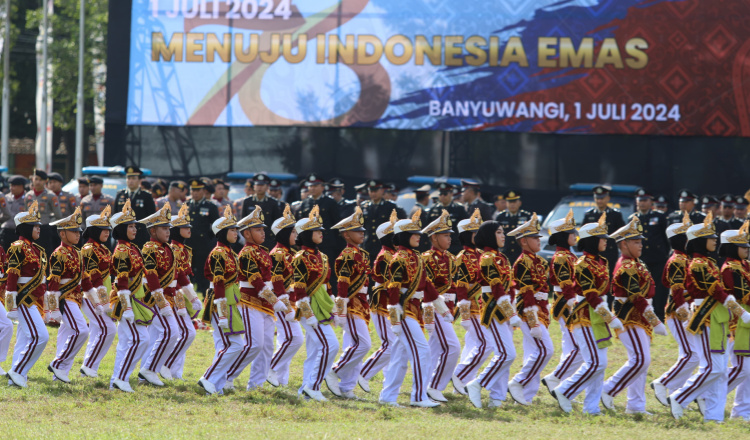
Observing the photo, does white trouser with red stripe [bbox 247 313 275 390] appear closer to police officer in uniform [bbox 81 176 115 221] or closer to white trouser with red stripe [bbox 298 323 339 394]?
white trouser with red stripe [bbox 298 323 339 394]

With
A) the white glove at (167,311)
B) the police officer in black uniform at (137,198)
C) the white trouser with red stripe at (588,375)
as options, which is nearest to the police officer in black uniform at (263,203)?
the police officer in black uniform at (137,198)

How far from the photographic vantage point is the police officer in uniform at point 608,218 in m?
16.0

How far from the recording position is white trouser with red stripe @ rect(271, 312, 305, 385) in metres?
11.2

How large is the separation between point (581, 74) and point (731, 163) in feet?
12.9

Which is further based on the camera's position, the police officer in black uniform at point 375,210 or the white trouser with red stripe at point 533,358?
the police officer in black uniform at point 375,210

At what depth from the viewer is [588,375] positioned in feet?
33.8

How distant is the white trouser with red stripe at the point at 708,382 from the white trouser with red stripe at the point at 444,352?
2216mm

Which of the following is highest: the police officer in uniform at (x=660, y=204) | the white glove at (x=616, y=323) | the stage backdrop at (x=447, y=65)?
the stage backdrop at (x=447, y=65)

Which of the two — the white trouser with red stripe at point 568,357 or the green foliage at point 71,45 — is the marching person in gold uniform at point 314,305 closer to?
the white trouser with red stripe at point 568,357

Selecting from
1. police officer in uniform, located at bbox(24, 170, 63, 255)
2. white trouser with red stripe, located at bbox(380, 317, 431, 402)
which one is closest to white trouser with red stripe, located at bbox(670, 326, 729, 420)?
white trouser with red stripe, located at bbox(380, 317, 431, 402)

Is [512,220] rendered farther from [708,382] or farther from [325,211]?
[708,382]

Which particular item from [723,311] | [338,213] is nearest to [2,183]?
[338,213]

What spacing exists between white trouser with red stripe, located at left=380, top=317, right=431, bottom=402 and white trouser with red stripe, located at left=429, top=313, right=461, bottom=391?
190 millimetres

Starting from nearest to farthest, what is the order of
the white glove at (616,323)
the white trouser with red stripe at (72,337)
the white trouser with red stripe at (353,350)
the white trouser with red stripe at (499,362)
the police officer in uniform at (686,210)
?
the white glove at (616,323), the white trouser with red stripe at (499,362), the white trouser with red stripe at (353,350), the white trouser with red stripe at (72,337), the police officer in uniform at (686,210)
